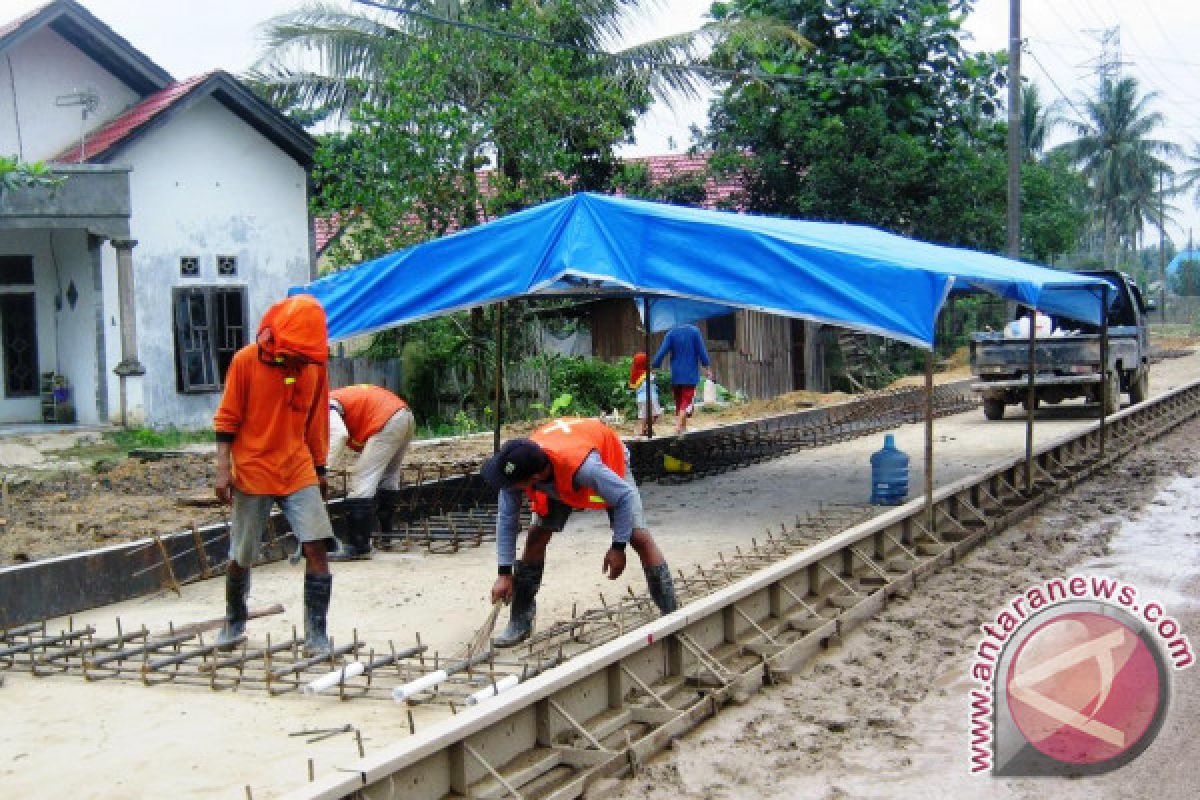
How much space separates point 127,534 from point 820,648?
17.8 ft

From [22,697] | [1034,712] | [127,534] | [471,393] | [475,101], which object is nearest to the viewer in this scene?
[1034,712]

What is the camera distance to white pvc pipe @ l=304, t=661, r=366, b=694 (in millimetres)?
5914

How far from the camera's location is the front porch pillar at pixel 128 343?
746 inches

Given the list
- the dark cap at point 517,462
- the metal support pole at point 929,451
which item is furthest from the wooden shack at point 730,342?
the dark cap at point 517,462

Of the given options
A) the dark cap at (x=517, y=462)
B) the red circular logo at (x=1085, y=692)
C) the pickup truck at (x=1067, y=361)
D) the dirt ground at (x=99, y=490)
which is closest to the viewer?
the red circular logo at (x=1085, y=692)

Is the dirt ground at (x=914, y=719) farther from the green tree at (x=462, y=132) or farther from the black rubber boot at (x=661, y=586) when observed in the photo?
the green tree at (x=462, y=132)

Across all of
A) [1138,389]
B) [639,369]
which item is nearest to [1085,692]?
[639,369]

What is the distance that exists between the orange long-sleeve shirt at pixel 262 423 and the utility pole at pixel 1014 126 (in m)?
18.9

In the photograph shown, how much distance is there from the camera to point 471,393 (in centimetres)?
2241

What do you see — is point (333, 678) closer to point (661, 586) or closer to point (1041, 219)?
point (661, 586)

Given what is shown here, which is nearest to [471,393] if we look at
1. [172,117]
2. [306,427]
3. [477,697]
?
[172,117]

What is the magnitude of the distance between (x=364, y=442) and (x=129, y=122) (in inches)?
487

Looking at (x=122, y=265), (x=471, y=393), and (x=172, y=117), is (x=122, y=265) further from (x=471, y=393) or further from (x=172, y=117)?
Result: (x=471, y=393)

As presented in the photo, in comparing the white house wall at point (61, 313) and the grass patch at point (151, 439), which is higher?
the white house wall at point (61, 313)
